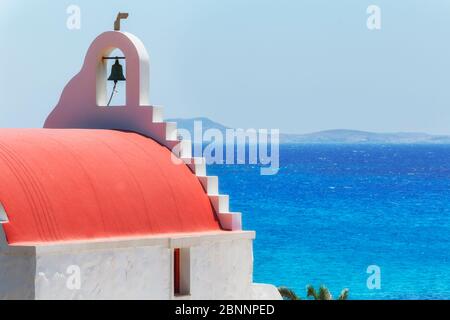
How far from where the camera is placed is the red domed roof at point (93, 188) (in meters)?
24.8

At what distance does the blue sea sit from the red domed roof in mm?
47712

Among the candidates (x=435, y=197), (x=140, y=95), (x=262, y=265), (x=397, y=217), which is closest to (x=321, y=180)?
(x=435, y=197)

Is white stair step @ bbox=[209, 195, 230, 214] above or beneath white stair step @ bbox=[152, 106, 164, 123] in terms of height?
beneath

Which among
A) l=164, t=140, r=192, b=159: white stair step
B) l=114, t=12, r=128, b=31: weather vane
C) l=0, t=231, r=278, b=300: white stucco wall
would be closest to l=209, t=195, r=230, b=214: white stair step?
l=0, t=231, r=278, b=300: white stucco wall

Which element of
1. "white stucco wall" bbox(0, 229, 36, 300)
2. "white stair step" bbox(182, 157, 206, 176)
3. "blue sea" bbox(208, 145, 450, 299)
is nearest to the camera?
"white stucco wall" bbox(0, 229, 36, 300)

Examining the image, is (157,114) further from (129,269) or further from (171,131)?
(129,269)

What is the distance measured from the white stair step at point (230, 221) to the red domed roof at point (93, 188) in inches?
5.2

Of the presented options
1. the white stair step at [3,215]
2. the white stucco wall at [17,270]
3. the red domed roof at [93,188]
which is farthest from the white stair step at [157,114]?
the white stucco wall at [17,270]

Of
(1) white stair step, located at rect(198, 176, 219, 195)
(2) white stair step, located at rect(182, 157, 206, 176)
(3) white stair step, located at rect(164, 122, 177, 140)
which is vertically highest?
(3) white stair step, located at rect(164, 122, 177, 140)

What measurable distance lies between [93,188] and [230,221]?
355 centimetres

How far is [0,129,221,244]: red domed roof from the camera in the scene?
24750 millimetres

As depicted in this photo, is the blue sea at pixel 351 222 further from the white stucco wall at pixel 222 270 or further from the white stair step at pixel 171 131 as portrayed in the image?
the white stucco wall at pixel 222 270

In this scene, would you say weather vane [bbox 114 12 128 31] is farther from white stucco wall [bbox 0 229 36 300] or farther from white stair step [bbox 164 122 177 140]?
white stucco wall [bbox 0 229 36 300]
